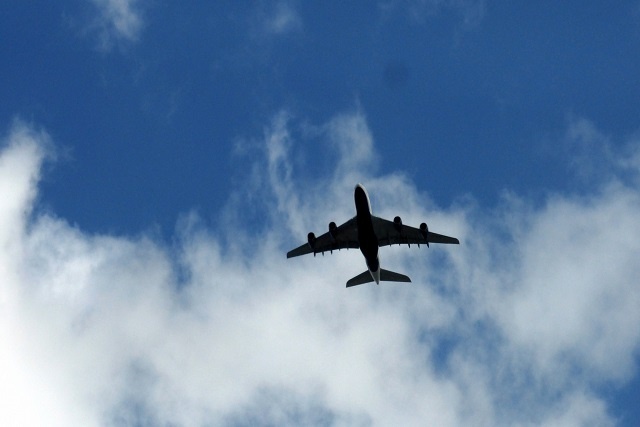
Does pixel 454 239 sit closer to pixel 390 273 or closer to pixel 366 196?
pixel 390 273

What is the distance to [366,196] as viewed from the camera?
74.8 metres

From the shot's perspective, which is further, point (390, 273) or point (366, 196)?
point (390, 273)

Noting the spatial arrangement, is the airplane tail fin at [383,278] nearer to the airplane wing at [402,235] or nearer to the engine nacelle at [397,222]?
the airplane wing at [402,235]

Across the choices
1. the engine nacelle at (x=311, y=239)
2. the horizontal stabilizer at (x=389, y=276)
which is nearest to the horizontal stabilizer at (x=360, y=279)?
the horizontal stabilizer at (x=389, y=276)

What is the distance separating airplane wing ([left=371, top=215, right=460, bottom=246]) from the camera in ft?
274

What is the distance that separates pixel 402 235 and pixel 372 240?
749 cm

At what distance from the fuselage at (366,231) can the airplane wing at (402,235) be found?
11.3 ft

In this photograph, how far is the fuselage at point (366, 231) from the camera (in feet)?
245

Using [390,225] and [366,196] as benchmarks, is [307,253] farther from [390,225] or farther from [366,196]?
[366,196]

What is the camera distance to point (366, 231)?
77.3 m

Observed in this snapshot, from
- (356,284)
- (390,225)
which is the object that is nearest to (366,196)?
(390,225)

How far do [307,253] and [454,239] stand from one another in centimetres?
1409

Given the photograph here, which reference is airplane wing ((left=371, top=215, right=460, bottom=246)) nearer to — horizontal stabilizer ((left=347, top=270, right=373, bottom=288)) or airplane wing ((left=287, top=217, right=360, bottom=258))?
airplane wing ((left=287, top=217, right=360, bottom=258))

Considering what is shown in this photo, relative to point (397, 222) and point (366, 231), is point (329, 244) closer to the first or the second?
point (397, 222)
